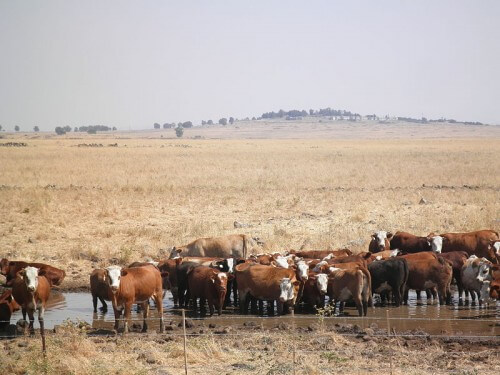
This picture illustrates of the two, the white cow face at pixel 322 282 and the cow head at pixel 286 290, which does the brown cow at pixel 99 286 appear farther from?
the white cow face at pixel 322 282

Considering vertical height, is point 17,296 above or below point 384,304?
above

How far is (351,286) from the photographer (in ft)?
55.2

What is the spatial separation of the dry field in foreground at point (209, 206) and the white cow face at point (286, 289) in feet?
22.4

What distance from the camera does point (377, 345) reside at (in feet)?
44.7

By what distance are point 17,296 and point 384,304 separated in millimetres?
8587

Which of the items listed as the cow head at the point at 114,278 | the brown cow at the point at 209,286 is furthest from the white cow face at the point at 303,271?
the cow head at the point at 114,278

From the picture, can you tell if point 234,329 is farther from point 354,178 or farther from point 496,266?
point 354,178

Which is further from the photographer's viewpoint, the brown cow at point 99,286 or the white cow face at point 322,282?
the white cow face at point 322,282

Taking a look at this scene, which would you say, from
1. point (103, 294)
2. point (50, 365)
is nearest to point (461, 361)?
point (50, 365)

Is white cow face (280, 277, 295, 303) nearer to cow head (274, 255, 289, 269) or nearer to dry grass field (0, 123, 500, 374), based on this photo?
cow head (274, 255, 289, 269)

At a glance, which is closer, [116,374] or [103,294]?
[116,374]

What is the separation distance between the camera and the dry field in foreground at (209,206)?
2502 centimetres

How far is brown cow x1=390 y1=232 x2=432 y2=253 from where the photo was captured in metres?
21.4

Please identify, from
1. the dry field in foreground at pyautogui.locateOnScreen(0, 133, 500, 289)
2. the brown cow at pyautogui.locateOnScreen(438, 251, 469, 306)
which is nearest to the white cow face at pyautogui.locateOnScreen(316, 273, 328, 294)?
the brown cow at pyautogui.locateOnScreen(438, 251, 469, 306)
